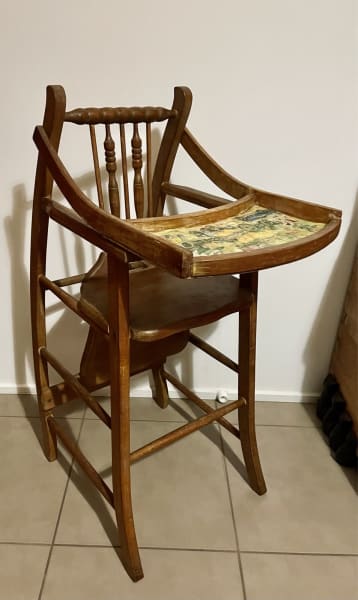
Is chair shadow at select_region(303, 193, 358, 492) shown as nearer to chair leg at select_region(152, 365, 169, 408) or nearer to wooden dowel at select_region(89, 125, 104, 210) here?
chair leg at select_region(152, 365, 169, 408)

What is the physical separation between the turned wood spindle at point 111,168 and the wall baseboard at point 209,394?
26.7 inches

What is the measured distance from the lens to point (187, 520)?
110cm

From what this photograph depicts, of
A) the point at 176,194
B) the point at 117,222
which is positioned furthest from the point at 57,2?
the point at 117,222

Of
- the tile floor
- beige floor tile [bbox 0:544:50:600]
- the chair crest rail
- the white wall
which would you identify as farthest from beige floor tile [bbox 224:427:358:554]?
the chair crest rail

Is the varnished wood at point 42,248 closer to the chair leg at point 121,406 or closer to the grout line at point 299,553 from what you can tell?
the chair leg at point 121,406

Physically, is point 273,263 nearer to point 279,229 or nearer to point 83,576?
point 279,229

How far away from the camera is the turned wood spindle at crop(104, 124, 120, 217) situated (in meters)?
0.95

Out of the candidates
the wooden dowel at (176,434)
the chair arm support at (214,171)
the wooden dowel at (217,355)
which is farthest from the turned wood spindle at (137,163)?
the wooden dowel at (176,434)

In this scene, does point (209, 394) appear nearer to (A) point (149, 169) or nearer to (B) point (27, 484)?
(B) point (27, 484)

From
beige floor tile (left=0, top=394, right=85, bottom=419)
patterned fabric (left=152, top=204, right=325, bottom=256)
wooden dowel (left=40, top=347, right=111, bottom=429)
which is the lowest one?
beige floor tile (left=0, top=394, right=85, bottom=419)

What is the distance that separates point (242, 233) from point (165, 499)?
2.26 feet

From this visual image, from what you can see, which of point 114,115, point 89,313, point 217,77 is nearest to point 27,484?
point 89,313

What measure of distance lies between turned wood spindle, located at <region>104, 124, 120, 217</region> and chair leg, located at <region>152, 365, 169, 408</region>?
55cm

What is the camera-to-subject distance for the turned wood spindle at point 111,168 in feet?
3.13
